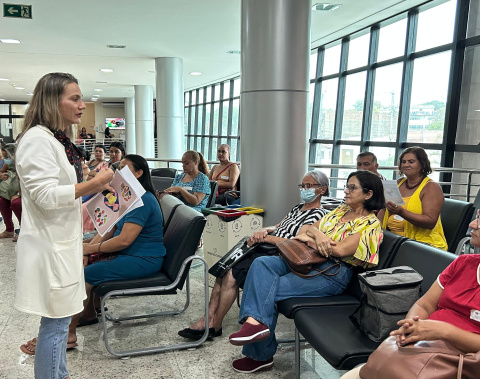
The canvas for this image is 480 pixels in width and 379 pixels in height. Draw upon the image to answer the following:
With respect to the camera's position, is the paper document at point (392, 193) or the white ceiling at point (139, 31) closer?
the paper document at point (392, 193)

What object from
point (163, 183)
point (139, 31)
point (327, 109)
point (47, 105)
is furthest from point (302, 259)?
point (327, 109)

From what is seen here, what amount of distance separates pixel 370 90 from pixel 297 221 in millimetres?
5730

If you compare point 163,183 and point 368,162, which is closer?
point 368,162

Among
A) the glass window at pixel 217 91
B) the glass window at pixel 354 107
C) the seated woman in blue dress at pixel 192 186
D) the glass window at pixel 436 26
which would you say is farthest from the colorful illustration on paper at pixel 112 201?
the glass window at pixel 217 91

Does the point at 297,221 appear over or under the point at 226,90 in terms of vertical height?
under

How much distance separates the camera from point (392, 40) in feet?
25.1

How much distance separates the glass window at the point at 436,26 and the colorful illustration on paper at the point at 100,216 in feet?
19.0

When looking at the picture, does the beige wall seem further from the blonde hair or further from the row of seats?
the row of seats

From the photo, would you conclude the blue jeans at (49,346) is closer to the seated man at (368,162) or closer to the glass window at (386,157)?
the seated man at (368,162)

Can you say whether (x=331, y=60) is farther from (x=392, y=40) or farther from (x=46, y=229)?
(x=46, y=229)

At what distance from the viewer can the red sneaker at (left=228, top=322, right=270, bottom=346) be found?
7.98ft

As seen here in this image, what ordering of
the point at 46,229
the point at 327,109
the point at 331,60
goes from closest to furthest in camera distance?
the point at 46,229 < the point at 331,60 < the point at 327,109

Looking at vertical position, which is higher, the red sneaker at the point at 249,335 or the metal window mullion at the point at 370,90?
the metal window mullion at the point at 370,90

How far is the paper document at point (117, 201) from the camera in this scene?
2549 millimetres
